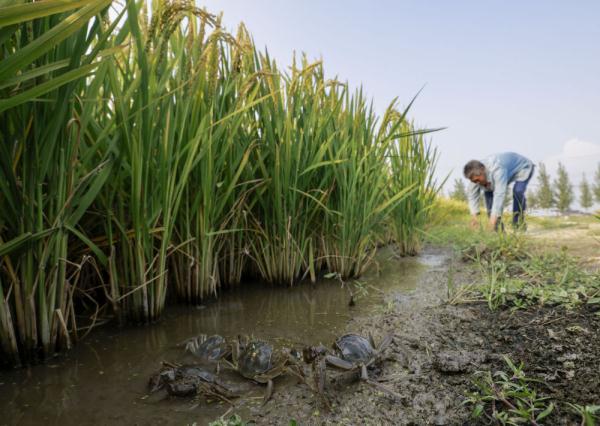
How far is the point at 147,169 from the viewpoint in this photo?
4.03ft

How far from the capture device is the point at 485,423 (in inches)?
30.0

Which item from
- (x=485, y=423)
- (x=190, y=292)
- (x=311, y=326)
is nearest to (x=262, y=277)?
(x=190, y=292)

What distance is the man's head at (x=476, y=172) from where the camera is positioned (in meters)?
5.10

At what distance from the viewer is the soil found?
0.82 metres

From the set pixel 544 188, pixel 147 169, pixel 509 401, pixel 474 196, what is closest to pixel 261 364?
pixel 509 401

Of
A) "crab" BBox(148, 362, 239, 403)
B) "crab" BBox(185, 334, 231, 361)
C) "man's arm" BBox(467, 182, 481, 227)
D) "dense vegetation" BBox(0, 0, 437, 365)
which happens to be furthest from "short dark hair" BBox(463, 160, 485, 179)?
"crab" BBox(148, 362, 239, 403)

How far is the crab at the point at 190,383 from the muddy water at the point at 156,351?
0.08 feet

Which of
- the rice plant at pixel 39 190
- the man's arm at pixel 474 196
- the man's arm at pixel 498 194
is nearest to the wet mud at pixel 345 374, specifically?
the rice plant at pixel 39 190

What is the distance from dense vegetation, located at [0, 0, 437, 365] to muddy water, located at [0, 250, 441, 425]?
0.09 metres

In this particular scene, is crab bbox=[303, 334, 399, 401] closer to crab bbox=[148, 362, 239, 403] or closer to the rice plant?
crab bbox=[148, 362, 239, 403]

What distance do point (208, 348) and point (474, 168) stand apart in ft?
16.2

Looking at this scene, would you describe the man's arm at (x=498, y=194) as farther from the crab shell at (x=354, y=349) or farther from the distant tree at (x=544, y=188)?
the distant tree at (x=544, y=188)

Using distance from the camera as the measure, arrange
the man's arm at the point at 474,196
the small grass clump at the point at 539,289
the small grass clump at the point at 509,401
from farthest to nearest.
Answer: the man's arm at the point at 474,196 → the small grass clump at the point at 539,289 → the small grass clump at the point at 509,401

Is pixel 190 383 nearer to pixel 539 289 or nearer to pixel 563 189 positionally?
pixel 539 289
